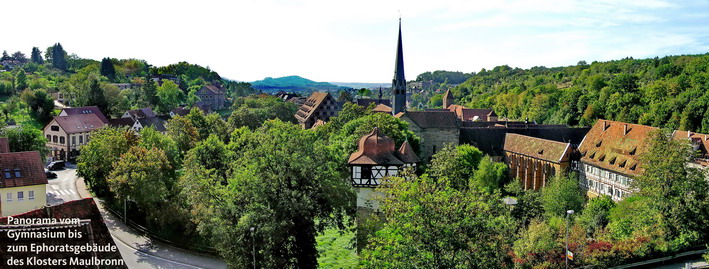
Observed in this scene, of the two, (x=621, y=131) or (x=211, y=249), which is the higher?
(x=621, y=131)

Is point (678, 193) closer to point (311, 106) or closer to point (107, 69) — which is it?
point (311, 106)

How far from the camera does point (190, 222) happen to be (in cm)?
3447

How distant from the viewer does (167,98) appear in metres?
108

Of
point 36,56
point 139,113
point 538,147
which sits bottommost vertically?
point 538,147

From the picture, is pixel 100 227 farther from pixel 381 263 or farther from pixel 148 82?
pixel 148 82

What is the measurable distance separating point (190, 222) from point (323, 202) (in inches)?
409

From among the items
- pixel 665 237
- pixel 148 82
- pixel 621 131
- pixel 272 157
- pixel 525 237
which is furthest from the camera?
pixel 148 82

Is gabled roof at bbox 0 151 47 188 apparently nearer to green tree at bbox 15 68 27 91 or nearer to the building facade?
the building facade

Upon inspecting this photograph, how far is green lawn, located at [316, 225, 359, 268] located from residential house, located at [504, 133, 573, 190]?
25297 millimetres

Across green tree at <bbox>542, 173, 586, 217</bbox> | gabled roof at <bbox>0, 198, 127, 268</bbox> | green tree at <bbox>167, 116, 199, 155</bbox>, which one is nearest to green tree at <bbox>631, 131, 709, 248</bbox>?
green tree at <bbox>542, 173, 586, 217</bbox>

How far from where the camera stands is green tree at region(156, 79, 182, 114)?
332ft

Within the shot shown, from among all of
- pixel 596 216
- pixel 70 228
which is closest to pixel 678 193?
pixel 596 216

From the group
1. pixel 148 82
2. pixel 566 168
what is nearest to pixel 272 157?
pixel 566 168

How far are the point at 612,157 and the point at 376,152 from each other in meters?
27.6
